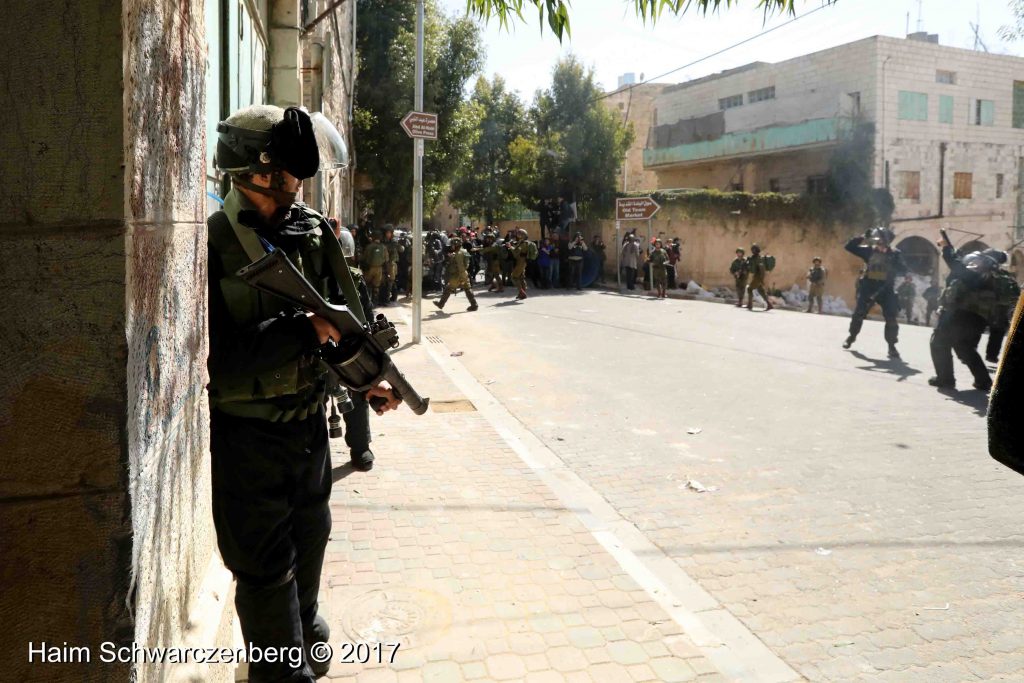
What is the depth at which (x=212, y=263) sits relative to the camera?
2406mm

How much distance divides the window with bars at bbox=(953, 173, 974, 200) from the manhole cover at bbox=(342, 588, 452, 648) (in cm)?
3258

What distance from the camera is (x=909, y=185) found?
2920 cm

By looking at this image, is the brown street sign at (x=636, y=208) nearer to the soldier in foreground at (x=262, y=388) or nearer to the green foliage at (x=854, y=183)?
the green foliage at (x=854, y=183)

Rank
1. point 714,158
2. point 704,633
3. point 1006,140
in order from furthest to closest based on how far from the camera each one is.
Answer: point 714,158 < point 1006,140 < point 704,633

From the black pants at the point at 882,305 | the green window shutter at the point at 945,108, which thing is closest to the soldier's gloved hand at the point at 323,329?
the black pants at the point at 882,305

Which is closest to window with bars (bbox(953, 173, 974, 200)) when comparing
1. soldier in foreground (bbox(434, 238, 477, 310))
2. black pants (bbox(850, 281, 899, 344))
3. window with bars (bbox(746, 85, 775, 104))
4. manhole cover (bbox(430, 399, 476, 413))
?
window with bars (bbox(746, 85, 775, 104))

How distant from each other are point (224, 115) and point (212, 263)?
3647mm

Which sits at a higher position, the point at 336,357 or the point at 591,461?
the point at 336,357

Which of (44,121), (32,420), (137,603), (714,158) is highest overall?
(714,158)

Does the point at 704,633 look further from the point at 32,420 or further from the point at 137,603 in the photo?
the point at 32,420

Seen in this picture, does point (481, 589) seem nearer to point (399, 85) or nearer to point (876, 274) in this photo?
point (876, 274)

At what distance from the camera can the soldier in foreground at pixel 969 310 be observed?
27.1 ft

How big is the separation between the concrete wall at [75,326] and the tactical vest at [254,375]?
546mm

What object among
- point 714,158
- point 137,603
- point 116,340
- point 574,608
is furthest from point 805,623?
point 714,158
